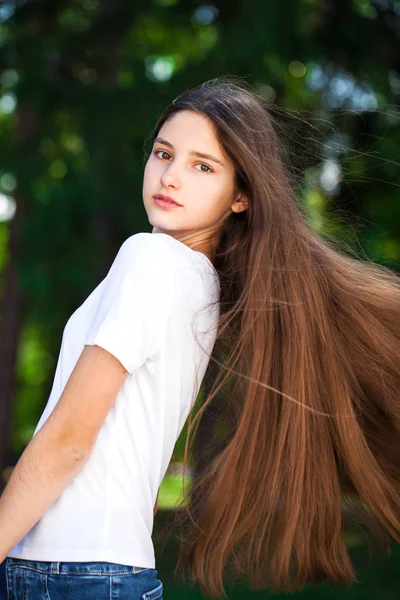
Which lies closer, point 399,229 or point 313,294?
point 313,294

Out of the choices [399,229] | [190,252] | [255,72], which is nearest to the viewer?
[190,252]

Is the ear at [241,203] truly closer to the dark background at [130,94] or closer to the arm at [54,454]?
the arm at [54,454]

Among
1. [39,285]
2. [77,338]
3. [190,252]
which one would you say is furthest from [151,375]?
[39,285]

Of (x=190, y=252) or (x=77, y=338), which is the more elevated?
(x=190, y=252)

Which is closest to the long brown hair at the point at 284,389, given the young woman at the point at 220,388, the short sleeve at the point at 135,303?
the young woman at the point at 220,388

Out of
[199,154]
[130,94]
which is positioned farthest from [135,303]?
[130,94]

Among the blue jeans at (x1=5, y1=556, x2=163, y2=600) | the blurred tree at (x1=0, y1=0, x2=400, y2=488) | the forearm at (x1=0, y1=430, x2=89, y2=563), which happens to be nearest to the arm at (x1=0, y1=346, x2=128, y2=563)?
the forearm at (x1=0, y1=430, x2=89, y2=563)

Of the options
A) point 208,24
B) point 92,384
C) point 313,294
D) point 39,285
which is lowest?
point 92,384

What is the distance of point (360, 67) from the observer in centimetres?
854

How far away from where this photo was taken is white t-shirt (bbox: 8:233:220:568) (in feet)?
6.28

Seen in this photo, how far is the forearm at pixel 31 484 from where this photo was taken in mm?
1852

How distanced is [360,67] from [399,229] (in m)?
1.62

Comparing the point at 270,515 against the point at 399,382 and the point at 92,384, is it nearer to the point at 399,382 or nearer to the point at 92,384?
the point at 399,382

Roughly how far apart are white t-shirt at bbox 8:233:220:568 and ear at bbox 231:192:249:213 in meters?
0.37
